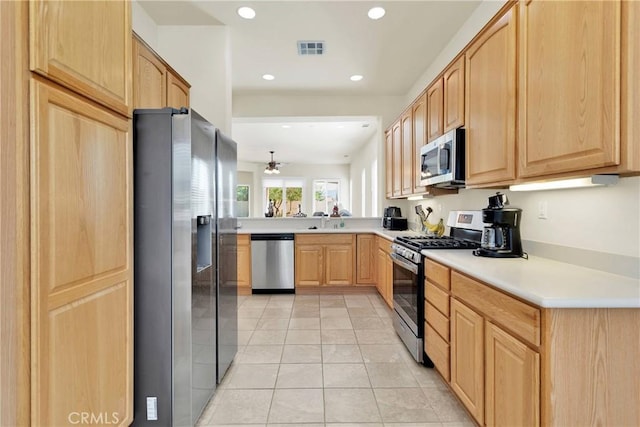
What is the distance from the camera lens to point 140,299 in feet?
5.14

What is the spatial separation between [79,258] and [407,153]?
3.28m

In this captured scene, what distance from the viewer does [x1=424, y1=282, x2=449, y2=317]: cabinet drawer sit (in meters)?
1.99

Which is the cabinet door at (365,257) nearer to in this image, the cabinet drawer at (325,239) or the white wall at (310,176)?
the cabinet drawer at (325,239)

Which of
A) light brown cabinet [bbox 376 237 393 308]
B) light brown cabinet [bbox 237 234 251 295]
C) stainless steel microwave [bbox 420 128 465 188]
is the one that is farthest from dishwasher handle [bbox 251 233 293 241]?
stainless steel microwave [bbox 420 128 465 188]

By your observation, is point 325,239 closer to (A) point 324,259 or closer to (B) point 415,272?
(A) point 324,259

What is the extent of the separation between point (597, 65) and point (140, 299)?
7.44ft

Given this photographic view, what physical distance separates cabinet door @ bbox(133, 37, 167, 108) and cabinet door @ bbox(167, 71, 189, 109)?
0.19ft

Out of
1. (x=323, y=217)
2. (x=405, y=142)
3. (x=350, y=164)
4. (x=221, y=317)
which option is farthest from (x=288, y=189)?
(x=221, y=317)

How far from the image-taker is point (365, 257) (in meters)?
4.50

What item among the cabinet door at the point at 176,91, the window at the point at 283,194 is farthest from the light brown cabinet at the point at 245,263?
the window at the point at 283,194

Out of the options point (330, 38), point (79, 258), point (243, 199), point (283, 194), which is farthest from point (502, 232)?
point (243, 199)

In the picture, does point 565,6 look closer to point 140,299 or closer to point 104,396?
point 140,299

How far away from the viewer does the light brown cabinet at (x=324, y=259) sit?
4.48 meters

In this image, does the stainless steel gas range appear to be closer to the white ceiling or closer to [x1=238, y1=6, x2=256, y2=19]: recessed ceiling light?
the white ceiling
